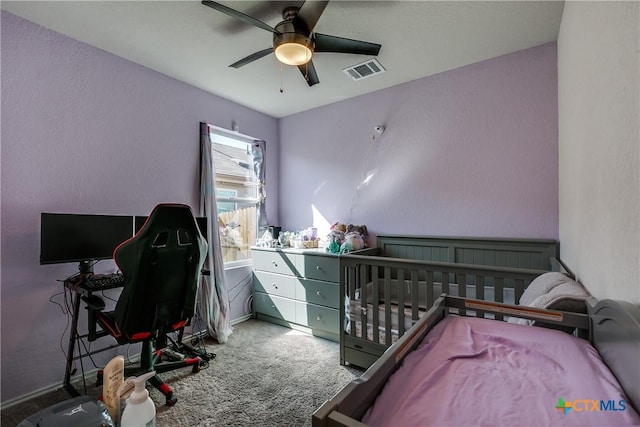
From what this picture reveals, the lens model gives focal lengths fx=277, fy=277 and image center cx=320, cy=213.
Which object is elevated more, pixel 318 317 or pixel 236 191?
pixel 236 191

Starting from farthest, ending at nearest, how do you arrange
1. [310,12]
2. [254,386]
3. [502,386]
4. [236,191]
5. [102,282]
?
[236,191], [254,386], [102,282], [310,12], [502,386]

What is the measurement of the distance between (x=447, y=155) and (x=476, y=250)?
35.6 inches

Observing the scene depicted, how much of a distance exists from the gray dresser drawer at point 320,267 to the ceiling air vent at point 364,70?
Result: 1.74 meters

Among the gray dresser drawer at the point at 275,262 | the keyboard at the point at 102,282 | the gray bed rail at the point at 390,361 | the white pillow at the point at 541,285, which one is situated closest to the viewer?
the gray bed rail at the point at 390,361

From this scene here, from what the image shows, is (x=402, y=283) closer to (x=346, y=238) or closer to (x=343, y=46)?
(x=346, y=238)

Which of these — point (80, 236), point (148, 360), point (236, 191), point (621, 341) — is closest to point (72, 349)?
point (148, 360)

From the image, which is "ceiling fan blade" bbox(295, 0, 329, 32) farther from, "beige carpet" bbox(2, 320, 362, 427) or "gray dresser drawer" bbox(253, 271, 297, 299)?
"beige carpet" bbox(2, 320, 362, 427)

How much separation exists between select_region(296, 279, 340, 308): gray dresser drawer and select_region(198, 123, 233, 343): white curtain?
0.76 m

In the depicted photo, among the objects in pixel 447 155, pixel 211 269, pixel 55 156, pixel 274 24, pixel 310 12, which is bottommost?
pixel 211 269

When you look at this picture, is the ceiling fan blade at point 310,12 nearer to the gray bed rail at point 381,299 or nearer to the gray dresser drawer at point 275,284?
the gray bed rail at point 381,299

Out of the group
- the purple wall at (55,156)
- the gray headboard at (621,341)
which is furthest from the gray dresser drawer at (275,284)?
the gray headboard at (621,341)

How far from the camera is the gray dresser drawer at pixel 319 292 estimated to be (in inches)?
102

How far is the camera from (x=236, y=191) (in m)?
3.31

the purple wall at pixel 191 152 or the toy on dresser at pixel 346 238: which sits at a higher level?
the purple wall at pixel 191 152
